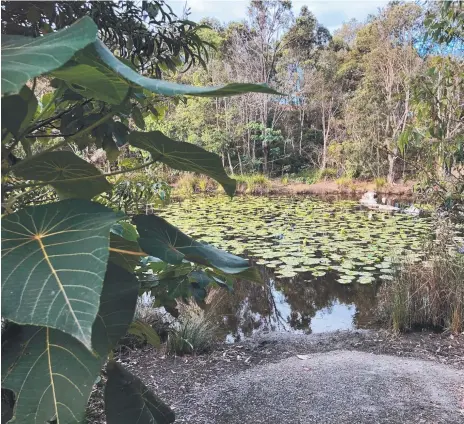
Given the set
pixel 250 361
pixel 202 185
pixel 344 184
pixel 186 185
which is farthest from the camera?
pixel 344 184

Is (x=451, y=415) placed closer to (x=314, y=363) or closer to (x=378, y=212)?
(x=314, y=363)

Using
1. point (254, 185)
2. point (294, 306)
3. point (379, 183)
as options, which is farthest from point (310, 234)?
point (379, 183)

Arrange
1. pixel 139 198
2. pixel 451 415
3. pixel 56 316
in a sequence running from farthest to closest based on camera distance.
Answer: pixel 139 198 < pixel 451 415 < pixel 56 316

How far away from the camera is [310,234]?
20.1 ft

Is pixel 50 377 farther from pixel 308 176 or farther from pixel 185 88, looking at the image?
pixel 308 176

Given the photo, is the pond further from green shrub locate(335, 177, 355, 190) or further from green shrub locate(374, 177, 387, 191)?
green shrub locate(335, 177, 355, 190)

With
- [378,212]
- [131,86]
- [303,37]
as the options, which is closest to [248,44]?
[303,37]

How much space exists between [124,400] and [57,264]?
0.26 m

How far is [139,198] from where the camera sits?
7.70 feet

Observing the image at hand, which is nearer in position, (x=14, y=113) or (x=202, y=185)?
(x=14, y=113)

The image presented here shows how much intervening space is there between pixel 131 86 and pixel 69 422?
0.83ft

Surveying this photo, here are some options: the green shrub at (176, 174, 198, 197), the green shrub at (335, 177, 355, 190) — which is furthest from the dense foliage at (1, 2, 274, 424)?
the green shrub at (335, 177, 355, 190)

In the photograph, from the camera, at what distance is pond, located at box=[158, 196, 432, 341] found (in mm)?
3654

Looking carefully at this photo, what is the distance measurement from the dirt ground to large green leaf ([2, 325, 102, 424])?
1.56 m
